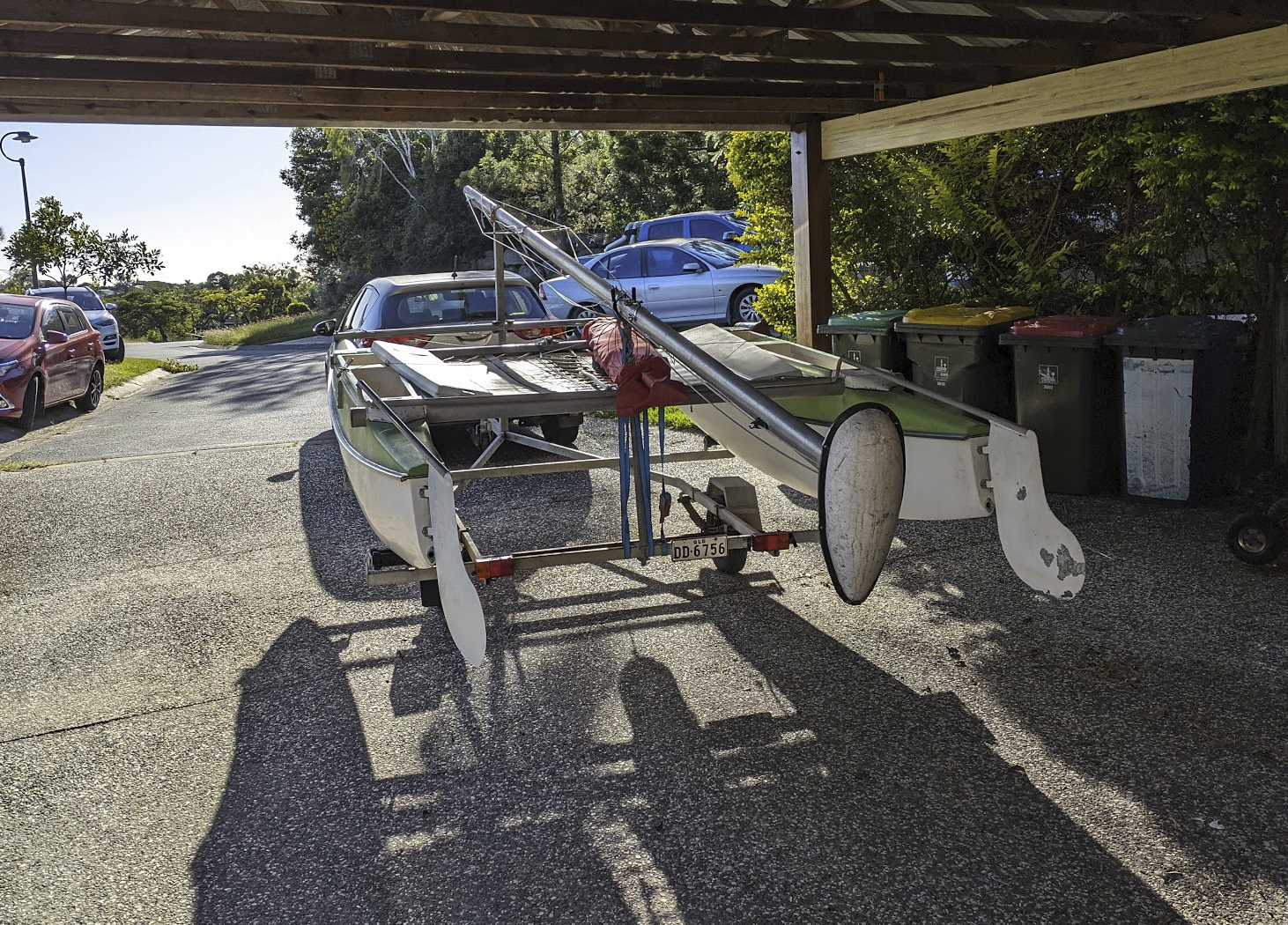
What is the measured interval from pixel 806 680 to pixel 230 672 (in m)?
2.54

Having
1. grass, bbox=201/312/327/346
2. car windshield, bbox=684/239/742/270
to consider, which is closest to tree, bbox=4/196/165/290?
grass, bbox=201/312/327/346

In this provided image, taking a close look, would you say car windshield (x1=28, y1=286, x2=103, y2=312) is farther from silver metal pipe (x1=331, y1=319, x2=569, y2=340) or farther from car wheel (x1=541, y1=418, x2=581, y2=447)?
silver metal pipe (x1=331, y1=319, x2=569, y2=340)

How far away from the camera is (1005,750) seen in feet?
12.7

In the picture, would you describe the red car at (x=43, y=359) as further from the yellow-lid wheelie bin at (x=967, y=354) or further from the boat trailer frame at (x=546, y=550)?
the yellow-lid wheelie bin at (x=967, y=354)

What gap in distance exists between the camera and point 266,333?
1406 inches

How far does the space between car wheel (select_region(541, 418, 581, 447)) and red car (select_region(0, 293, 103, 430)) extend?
6.76 metres

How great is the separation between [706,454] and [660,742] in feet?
8.33

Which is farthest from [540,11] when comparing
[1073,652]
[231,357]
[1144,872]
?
[231,357]

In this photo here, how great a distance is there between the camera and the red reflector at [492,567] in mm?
4363

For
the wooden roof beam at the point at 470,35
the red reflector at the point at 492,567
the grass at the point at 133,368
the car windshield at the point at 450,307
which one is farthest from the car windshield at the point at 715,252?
the red reflector at the point at 492,567

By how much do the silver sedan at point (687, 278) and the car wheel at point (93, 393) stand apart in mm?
6422

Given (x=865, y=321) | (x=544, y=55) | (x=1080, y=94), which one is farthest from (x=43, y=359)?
(x=1080, y=94)

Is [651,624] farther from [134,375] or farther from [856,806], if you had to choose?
[134,375]

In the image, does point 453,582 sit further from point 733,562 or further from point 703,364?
point 733,562
